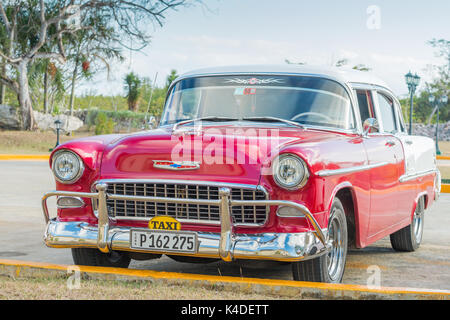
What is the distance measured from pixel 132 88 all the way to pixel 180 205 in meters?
53.8

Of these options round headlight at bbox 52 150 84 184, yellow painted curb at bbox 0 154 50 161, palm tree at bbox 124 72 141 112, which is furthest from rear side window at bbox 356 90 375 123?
palm tree at bbox 124 72 141 112

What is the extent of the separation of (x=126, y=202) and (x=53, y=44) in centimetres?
3373

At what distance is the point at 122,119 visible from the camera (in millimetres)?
55344

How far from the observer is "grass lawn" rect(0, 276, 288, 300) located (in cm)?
455

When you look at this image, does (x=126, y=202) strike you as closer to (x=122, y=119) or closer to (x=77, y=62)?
(x=77, y=62)

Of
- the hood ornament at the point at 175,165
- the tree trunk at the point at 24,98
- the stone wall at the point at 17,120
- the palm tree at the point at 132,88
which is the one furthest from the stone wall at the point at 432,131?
the hood ornament at the point at 175,165

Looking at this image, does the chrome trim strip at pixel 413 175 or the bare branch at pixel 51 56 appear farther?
the bare branch at pixel 51 56

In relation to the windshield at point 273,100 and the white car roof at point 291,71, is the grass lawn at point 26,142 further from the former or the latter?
the windshield at point 273,100

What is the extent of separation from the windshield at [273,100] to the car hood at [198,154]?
2.02 feet

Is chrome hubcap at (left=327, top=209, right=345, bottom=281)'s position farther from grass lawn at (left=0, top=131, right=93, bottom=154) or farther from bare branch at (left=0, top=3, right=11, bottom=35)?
bare branch at (left=0, top=3, right=11, bottom=35)

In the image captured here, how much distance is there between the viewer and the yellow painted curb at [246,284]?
4621 millimetres

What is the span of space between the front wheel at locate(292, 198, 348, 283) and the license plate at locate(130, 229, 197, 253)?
0.78 meters
